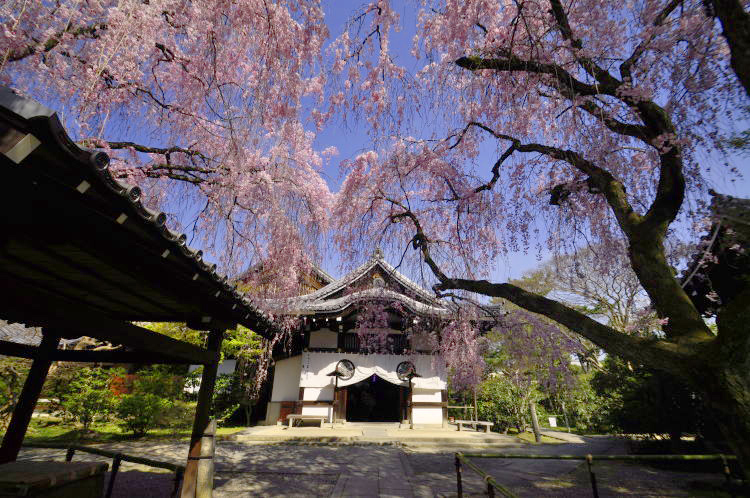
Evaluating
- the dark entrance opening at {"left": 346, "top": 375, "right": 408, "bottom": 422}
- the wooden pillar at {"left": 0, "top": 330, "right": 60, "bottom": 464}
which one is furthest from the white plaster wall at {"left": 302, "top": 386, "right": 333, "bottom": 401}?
the wooden pillar at {"left": 0, "top": 330, "right": 60, "bottom": 464}

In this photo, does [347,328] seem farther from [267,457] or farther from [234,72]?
[234,72]

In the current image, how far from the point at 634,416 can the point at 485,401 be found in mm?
6766

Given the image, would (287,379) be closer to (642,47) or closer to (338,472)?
(338,472)

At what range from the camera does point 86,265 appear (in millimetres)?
2879

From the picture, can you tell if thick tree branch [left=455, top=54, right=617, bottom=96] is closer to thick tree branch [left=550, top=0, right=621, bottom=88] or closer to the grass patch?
thick tree branch [left=550, top=0, right=621, bottom=88]

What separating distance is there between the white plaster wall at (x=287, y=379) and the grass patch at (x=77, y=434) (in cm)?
270

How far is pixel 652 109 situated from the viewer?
3.77 metres

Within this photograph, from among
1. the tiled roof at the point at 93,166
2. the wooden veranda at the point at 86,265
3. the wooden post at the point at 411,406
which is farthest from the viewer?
the wooden post at the point at 411,406

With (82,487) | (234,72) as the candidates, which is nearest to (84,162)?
(82,487)

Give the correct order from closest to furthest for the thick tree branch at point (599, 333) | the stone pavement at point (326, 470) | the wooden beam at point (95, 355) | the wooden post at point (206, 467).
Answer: the thick tree branch at point (599, 333)
the wooden post at point (206, 467)
the wooden beam at point (95, 355)
the stone pavement at point (326, 470)

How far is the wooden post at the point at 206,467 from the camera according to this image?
11.8ft

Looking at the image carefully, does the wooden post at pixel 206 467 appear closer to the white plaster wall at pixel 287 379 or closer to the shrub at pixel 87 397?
the shrub at pixel 87 397

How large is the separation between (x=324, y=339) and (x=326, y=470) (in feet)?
21.6

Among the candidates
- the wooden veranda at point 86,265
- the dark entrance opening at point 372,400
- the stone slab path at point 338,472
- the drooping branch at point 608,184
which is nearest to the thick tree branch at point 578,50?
the drooping branch at point 608,184
